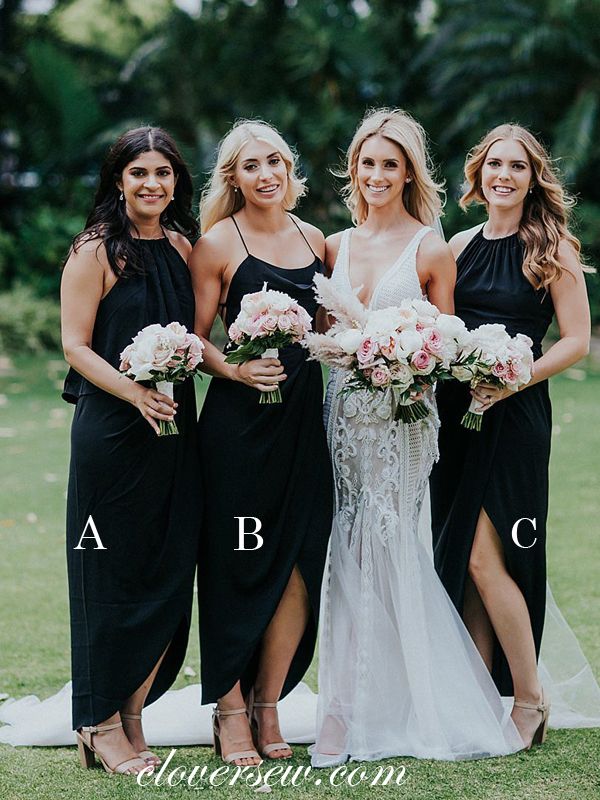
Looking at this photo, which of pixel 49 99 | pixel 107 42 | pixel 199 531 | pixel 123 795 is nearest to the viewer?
pixel 123 795

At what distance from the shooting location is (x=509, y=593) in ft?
15.8

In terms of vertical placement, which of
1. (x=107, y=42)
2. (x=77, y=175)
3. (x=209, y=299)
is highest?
(x=107, y=42)

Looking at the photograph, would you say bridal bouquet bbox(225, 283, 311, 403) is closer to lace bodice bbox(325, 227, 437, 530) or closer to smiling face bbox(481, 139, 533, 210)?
lace bodice bbox(325, 227, 437, 530)

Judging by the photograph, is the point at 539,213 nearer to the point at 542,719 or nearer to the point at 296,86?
the point at 542,719

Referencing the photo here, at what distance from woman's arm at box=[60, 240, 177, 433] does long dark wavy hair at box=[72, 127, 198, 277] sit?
0.17 feet

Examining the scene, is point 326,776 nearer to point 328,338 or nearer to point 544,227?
point 328,338

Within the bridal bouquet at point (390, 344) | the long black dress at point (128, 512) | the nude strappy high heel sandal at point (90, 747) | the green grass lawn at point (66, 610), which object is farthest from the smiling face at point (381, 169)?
the nude strappy high heel sandal at point (90, 747)

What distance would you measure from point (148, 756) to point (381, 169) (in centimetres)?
267

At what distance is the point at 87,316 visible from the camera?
14.3 ft

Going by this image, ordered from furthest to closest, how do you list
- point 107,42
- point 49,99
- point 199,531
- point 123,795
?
point 107,42 < point 49,99 < point 199,531 < point 123,795

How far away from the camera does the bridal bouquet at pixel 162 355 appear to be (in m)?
4.04

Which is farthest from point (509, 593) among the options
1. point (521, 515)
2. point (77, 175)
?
point (77, 175)

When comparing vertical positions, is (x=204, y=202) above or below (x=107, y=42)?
below

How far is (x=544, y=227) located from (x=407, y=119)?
30.0 inches
